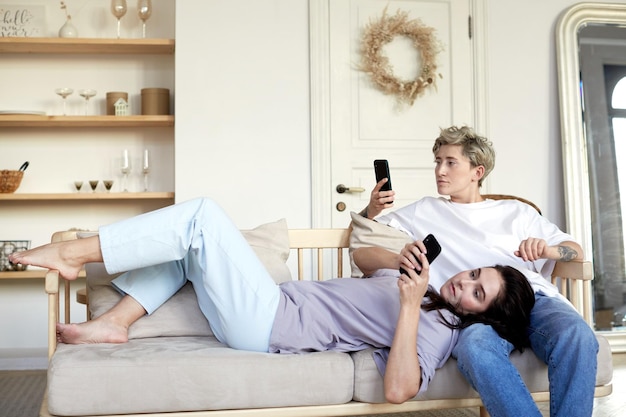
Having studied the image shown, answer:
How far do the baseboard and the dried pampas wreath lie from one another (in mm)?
2445

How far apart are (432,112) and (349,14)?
2.42 ft

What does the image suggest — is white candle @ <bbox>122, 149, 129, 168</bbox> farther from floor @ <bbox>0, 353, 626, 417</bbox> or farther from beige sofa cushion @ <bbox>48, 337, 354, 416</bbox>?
beige sofa cushion @ <bbox>48, 337, 354, 416</bbox>

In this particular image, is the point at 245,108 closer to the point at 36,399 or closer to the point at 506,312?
the point at 36,399

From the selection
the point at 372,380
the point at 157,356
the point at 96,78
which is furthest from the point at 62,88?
the point at 372,380

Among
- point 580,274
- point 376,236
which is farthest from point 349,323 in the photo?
point 580,274

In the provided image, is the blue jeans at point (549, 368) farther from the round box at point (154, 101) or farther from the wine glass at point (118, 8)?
the wine glass at point (118, 8)

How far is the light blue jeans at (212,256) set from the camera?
212 cm

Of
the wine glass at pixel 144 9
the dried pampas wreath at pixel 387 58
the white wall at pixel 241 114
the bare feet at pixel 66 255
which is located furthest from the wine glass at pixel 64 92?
the bare feet at pixel 66 255

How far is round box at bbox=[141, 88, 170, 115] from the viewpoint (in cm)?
427

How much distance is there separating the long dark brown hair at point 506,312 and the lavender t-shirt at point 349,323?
3 centimetres

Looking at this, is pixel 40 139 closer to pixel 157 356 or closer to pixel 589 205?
pixel 157 356

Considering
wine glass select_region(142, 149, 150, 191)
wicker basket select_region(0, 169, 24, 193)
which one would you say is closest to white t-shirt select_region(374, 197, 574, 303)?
wine glass select_region(142, 149, 150, 191)

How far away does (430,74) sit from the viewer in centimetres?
437

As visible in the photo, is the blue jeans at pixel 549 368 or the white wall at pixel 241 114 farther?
the white wall at pixel 241 114
